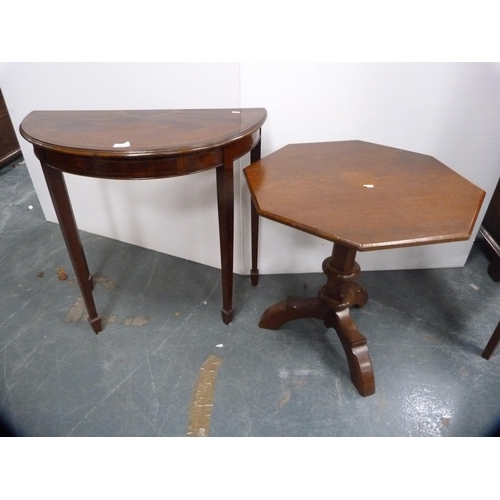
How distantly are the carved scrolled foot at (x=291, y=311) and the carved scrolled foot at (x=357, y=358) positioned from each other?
0.46 feet

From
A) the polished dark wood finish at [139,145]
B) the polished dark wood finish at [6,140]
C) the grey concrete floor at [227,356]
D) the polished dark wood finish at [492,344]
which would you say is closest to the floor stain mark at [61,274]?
the grey concrete floor at [227,356]

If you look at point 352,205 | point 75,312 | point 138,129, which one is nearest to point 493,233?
point 352,205

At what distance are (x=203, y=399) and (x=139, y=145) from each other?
0.90m

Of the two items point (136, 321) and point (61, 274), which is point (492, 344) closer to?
point (136, 321)

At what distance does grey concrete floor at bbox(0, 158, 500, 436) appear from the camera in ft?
4.18

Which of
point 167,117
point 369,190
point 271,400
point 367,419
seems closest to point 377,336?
point 367,419

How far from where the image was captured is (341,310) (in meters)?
1.45

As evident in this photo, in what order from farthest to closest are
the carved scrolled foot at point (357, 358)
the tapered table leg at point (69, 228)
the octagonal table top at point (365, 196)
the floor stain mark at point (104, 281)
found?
the floor stain mark at point (104, 281) → the carved scrolled foot at point (357, 358) → the tapered table leg at point (69, 228) → the octagonal table top at point (365, 196)

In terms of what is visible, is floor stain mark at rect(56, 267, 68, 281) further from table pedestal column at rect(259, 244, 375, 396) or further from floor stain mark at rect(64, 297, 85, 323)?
table pedestal column at rect(259, 244, 375, 396)

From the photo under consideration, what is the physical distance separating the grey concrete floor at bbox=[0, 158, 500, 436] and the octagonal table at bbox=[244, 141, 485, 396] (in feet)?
0.46

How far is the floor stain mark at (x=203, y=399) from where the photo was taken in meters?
1.25

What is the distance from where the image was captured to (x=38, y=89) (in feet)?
5.45

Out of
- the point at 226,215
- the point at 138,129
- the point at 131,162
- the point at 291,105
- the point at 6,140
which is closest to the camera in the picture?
the point at 131,162

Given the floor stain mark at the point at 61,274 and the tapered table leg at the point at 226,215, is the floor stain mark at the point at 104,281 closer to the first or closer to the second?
the floor stain mark at the point at 61,274
